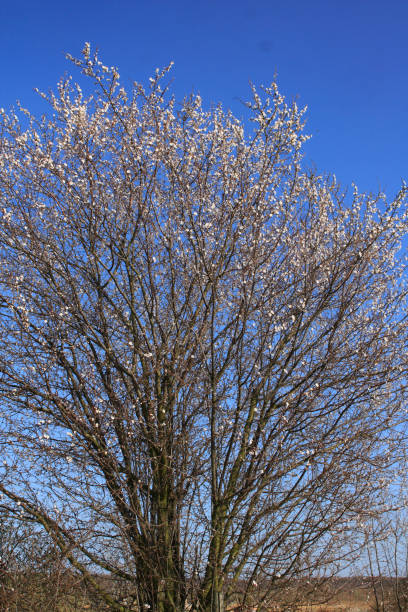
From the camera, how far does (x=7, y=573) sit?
6.51 m

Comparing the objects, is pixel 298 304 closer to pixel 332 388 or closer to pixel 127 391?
pixel 332 388

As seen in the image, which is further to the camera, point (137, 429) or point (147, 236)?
point (147, 236)

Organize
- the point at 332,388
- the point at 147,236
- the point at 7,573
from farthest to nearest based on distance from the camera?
the point at 147,236
the point at 332,388
the point at 7,573

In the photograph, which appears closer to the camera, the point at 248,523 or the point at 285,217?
the point at 248,523

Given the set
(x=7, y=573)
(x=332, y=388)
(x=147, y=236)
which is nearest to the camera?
(x=7, y=573)

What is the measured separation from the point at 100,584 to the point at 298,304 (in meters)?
4.22

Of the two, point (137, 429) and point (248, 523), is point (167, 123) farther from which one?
point (248, 523)

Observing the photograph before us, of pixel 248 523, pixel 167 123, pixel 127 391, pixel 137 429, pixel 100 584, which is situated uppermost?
pixel 167 123

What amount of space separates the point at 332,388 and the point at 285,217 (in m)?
2.39

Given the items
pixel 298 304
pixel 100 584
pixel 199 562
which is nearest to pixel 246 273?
pixel 298 304

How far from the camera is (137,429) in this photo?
6.75 meters

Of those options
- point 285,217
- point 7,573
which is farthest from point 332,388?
point 7,573

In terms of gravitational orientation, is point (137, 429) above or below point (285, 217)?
below

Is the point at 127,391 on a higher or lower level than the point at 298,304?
lower
